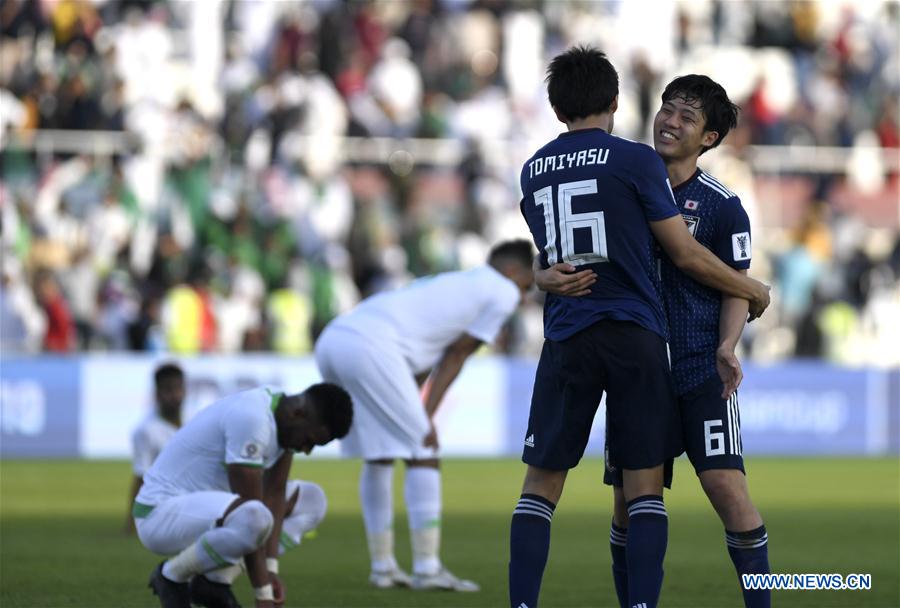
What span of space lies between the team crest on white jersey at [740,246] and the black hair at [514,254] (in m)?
2.98

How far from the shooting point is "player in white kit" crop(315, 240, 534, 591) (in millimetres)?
9695

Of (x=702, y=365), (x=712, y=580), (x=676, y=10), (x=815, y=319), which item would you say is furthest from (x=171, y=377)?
(x=676, y=10)

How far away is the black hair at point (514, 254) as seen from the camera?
32.8ft

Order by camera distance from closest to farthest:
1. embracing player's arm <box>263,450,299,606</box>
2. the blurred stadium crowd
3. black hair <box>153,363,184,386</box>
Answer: embracing player's arm <box>263,450,299,606</box> < black hair <box>153,363,184,386</box> < the blurred stadium crowd

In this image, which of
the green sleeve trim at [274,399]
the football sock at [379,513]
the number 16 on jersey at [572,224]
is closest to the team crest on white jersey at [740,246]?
the number 16 on jersey at [572,224]

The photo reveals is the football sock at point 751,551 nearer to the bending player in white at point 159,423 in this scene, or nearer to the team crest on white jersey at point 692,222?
the team crest on white jersey at point 692,222

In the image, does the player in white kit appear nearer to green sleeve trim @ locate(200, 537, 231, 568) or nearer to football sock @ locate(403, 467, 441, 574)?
football sock @ locate(403, 467, 441, 574)

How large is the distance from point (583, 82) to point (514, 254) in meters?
3.34

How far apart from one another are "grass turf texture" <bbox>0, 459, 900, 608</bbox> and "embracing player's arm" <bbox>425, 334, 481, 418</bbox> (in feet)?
3.69

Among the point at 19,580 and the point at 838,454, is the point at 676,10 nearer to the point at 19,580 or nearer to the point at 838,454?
the point at 838,454

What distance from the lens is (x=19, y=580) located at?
9.37 metres

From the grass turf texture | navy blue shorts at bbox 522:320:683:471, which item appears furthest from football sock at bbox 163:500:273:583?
navy blue shorts at bbox 522:320:683:471

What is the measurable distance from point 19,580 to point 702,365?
14.8ft

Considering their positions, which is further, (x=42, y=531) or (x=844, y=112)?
(x=844, y=112)
